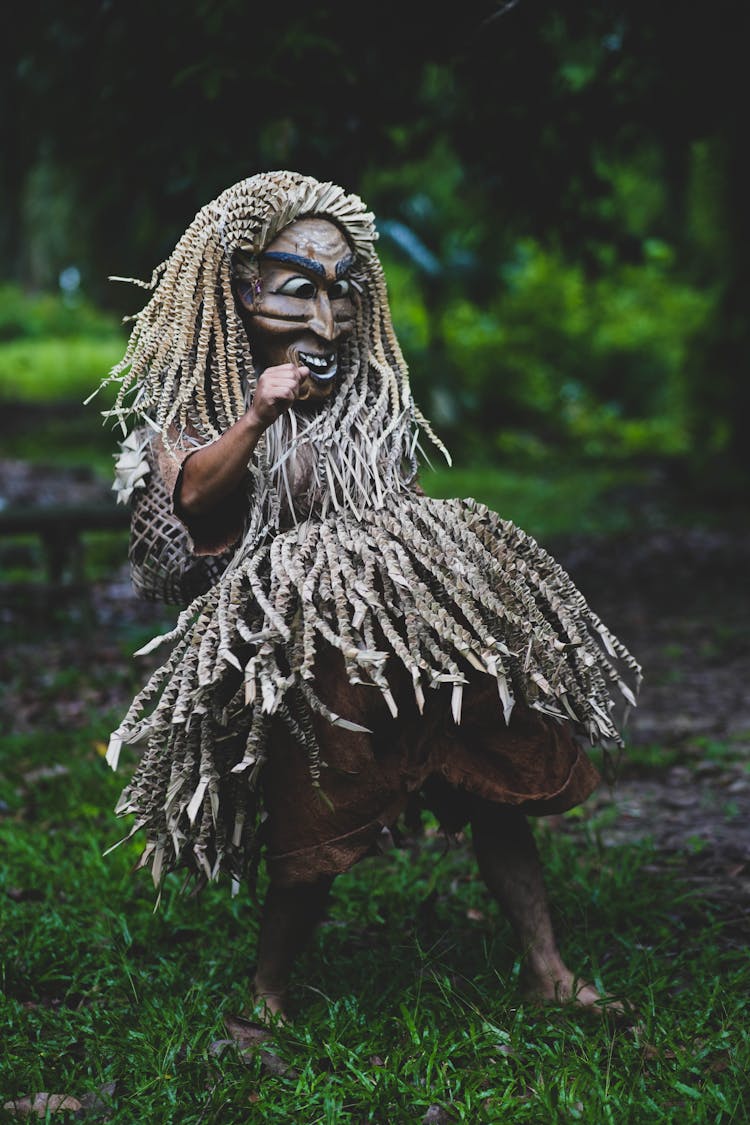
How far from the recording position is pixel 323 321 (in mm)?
2547

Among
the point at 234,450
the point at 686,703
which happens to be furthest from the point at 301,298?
the point at 686,703

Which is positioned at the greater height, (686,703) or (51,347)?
(51,347)

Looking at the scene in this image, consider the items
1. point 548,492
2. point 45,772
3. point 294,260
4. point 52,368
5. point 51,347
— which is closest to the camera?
point 294,260

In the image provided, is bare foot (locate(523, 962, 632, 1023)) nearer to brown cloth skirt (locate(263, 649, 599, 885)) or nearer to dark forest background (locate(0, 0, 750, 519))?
brown cloth skirt (locate(263, 649, 599, 885))

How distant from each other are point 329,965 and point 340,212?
5.99ft

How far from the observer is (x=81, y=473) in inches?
449

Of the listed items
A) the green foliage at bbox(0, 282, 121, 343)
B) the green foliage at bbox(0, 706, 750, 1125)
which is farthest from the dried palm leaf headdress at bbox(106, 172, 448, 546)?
the green foliage at bbox(0, 282, 121, 343)

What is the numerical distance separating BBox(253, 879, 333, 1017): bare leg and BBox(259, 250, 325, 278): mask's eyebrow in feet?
4.43

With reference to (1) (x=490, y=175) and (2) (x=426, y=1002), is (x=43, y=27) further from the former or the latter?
(2) (x=426, y=1002)

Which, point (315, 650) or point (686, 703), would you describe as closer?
point (315, 650)

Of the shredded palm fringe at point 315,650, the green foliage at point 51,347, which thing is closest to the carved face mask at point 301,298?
the shredded palm fringe at point 315,650

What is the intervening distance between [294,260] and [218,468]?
512mm

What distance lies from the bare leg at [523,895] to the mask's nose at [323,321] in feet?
3.60

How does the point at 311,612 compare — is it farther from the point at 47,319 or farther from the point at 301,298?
the point at 47,319
